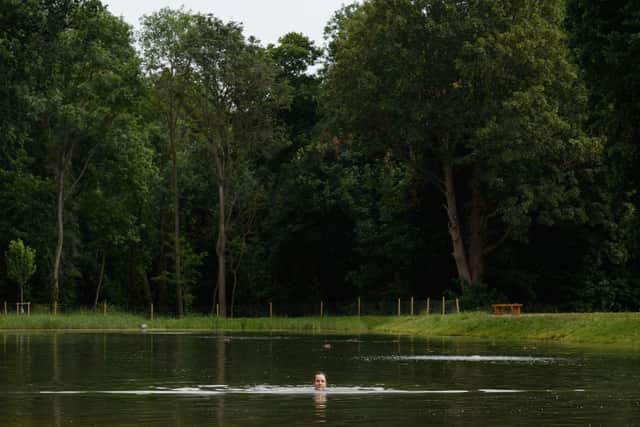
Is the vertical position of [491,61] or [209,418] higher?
[491,61]

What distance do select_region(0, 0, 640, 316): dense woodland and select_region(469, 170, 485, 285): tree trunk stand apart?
171 millimetres

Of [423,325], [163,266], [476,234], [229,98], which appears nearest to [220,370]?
[423,325]

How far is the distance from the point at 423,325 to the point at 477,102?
16.9 meters

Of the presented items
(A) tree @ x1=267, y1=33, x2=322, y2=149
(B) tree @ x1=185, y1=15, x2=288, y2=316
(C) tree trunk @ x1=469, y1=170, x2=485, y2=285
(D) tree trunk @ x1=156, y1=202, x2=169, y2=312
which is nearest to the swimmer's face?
(C) tree trunk @ x1=469, y1=170, x2=485, y2=285

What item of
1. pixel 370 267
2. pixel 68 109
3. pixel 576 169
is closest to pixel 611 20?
pixel 576 169

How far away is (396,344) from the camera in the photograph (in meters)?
57.6

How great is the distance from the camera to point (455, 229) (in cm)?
8444

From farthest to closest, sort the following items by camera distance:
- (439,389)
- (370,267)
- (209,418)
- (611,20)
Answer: (370,267) < (611,20) < (439,389) < (209,418)

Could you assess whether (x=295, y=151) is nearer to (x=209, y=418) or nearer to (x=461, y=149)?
(x=461, y=149)

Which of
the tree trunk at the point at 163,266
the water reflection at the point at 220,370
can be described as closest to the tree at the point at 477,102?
the water reflection at the point at 220,370

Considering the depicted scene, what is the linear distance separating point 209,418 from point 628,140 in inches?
1409

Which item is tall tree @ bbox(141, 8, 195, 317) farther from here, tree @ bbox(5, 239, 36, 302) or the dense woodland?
tree @ bbox(5, 239, 36, 302)

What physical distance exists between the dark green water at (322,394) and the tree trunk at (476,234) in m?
34.5

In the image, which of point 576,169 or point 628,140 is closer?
point 628,140
